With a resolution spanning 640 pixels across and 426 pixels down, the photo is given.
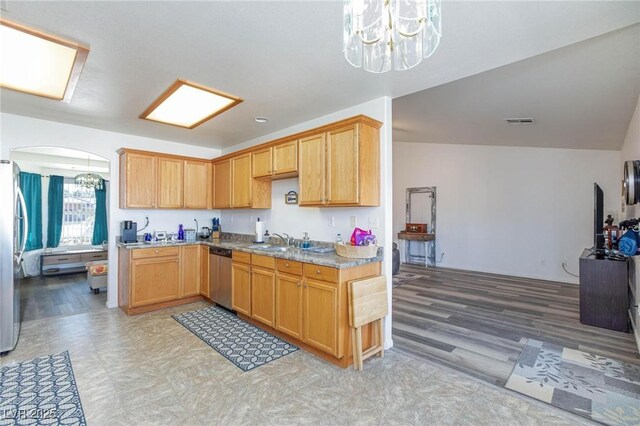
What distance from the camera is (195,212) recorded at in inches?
210

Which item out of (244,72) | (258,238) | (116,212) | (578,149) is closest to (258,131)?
(258,238)

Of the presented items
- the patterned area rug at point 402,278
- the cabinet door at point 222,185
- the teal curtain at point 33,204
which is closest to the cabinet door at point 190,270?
the cabinet door at point 222,185

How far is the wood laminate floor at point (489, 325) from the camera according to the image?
2871 mm

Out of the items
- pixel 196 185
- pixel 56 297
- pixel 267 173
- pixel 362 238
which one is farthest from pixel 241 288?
pixel 56 297

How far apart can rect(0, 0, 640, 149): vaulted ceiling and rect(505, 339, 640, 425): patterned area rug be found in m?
2.48

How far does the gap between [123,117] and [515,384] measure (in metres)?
4.92

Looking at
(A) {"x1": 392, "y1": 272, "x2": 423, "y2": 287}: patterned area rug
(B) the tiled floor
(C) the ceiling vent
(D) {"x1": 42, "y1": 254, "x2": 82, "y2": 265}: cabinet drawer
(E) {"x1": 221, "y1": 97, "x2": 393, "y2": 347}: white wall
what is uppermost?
(C) the ceiling vent

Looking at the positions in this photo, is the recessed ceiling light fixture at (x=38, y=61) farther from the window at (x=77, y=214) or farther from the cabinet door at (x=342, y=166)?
the window at (x=77, y=214)

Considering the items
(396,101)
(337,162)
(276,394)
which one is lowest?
(276,394)

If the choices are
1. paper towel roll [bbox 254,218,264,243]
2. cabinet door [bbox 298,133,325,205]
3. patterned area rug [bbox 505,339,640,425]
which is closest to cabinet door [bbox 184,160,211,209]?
paper towel roll [bbox 254,218,264,243]

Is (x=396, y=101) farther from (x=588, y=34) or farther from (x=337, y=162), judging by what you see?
(x=588, y=34)

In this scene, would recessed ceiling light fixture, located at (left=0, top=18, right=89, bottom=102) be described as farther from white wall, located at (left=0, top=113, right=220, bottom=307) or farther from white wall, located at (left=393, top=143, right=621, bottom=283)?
white wall, located at (left=393, top=143, right=621, bottom=283)

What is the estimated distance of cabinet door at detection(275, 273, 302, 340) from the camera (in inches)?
117

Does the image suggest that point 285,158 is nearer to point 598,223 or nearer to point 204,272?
point 204,272
